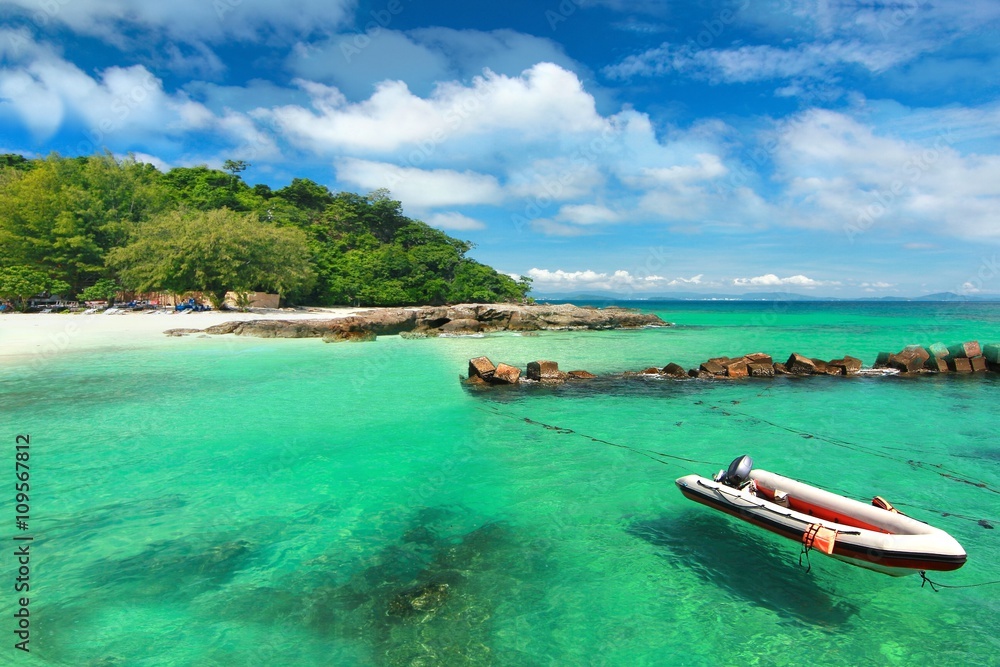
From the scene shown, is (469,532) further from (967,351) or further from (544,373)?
(967,351)

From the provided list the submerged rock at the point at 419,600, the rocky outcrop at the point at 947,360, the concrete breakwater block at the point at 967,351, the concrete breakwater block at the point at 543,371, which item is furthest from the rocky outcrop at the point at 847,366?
the submerged rock at the point at 419,600

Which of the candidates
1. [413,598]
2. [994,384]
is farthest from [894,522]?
[994,384]

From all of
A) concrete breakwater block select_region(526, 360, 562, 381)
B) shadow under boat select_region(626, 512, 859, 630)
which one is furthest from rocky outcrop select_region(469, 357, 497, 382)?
shadow under boat select_region(626, 512, 859, 630)

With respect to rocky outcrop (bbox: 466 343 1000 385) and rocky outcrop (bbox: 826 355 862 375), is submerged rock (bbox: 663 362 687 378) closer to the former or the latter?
rocky outcrop (bbox: 466 343 1000 385)

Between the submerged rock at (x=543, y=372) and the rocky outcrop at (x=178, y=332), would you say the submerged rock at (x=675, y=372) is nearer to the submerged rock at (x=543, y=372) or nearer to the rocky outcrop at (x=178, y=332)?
the submerged rock at (x=543, y=372)

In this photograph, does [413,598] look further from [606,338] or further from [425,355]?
[606,338]

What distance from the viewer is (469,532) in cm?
738

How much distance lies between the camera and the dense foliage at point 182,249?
139 feet

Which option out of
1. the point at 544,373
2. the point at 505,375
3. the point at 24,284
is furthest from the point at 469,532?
the point at 24,284

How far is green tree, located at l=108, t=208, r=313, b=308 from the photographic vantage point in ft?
137

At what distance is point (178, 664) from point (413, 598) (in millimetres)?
2301

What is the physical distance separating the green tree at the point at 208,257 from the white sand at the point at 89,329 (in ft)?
9.04

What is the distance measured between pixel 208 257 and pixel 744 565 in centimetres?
4604

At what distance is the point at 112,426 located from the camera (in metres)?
12.8
